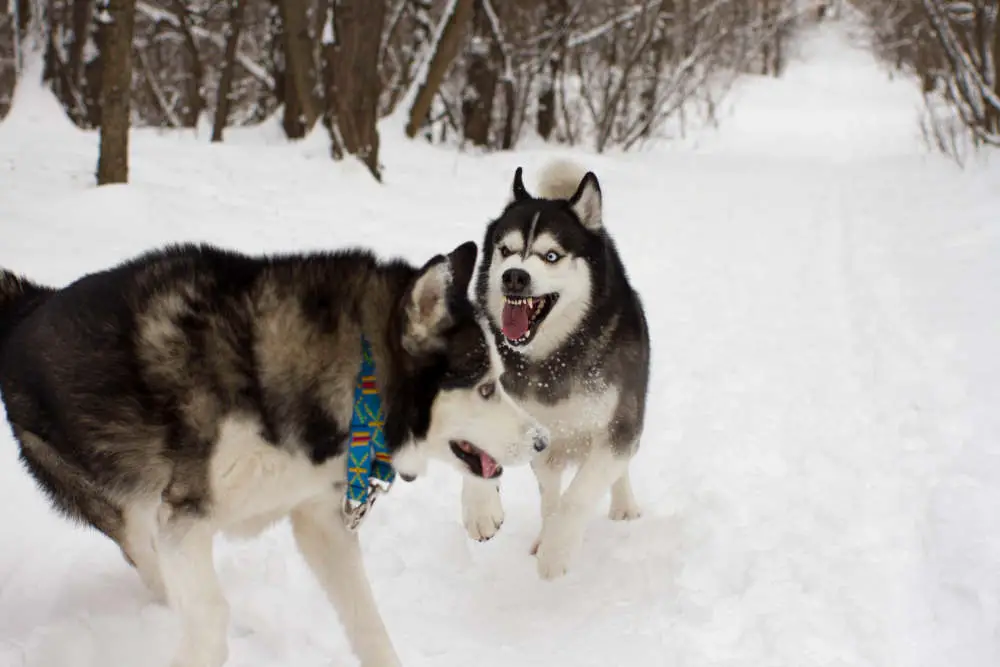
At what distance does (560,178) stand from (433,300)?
182cm

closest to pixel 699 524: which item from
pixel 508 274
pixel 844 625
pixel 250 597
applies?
pixel 844 625

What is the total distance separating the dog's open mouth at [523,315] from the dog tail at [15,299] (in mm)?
1587

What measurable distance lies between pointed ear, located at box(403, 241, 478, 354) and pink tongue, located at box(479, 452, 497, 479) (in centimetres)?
39

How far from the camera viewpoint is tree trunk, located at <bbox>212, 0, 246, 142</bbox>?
581 inches

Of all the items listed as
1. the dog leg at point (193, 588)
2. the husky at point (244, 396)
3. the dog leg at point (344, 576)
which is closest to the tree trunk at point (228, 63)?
the husky at point (244, 396)

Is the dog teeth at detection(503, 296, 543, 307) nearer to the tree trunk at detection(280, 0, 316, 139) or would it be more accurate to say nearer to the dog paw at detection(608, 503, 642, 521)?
the dog paw at detection(608, 503, 642, 521)

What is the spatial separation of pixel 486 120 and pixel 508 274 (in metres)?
13.6

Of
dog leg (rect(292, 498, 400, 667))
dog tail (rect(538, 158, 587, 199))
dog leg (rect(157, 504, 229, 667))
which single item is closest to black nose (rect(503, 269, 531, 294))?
dog tail (rect(538, 158, 587, 199))

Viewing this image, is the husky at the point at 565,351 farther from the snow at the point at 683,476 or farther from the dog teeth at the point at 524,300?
the snow at the point at 683,476

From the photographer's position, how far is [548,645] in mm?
2928

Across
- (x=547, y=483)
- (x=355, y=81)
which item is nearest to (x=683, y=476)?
(x=547, y=483)

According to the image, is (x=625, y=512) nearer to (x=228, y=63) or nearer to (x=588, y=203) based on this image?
(x=588, y=203)

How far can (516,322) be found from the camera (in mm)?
3338

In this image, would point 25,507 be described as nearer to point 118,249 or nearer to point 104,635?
point 104,635
